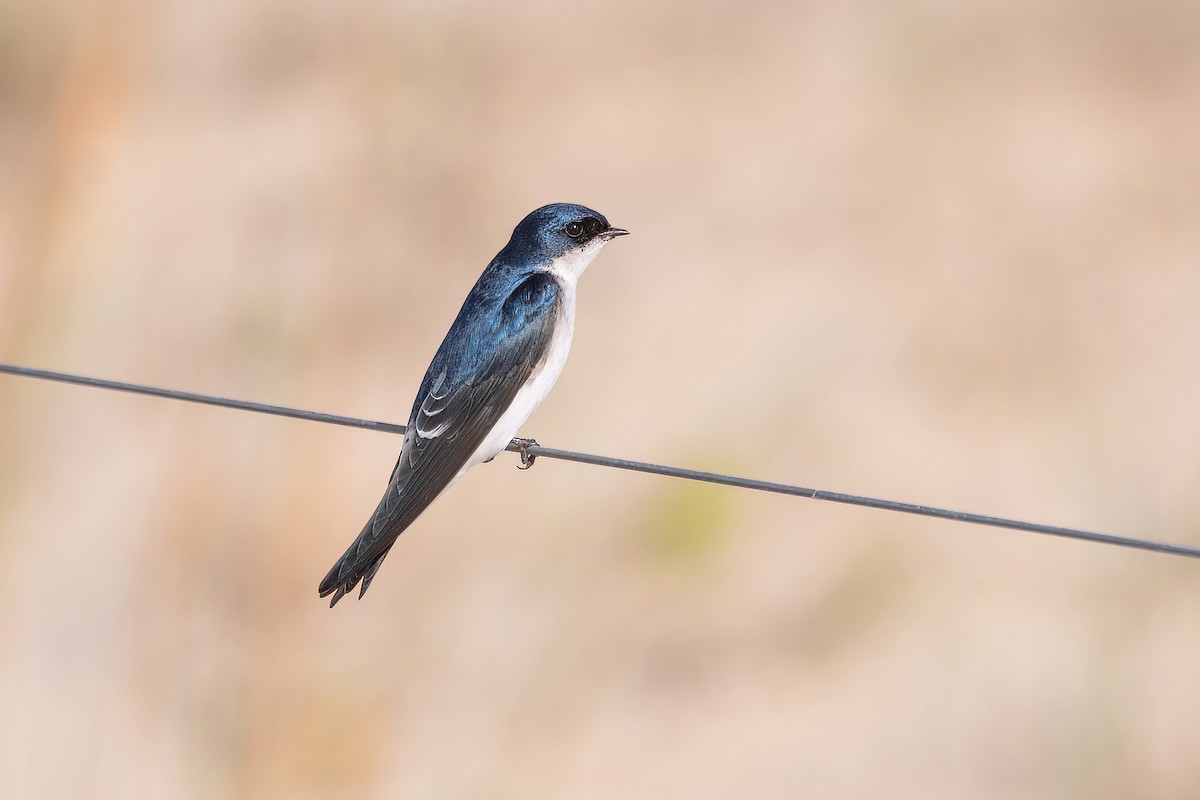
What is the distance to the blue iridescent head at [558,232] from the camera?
371cm

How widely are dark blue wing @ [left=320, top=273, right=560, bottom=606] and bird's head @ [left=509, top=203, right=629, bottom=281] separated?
85mm

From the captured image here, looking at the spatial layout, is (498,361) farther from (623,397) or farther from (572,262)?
(623,397)

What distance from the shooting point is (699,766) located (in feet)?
32.0

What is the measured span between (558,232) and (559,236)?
0.01m

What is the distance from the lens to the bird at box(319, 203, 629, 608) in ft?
11.2

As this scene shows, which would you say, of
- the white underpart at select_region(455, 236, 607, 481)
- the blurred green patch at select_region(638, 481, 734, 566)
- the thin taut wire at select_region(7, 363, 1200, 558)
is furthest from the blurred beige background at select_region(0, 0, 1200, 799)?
the thin taut wire at select_region(7, 363, 1200, 558)

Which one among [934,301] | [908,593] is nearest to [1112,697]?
[908,593]

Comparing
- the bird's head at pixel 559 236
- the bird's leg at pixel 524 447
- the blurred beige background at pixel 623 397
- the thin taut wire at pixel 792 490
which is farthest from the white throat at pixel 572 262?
the blurred beige background at pixel 623 397

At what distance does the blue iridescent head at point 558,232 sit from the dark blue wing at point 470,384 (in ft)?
0.33

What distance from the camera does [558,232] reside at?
3.72m

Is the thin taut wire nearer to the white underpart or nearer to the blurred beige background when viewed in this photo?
the white underpart

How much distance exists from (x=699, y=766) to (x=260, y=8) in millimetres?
6001

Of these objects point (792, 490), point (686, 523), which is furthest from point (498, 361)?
point (686, 523)

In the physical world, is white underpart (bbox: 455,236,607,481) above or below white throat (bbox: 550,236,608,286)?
below
